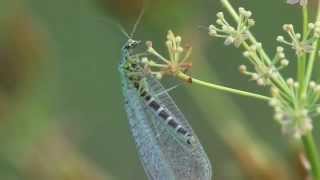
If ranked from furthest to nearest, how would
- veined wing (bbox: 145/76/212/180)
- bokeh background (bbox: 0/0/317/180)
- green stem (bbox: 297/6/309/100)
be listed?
bokeh background (bbox: 0/0/317/180) → veined wing (bbox: 145/76/212/180) → green stem (bbox: 297/6/309/100)

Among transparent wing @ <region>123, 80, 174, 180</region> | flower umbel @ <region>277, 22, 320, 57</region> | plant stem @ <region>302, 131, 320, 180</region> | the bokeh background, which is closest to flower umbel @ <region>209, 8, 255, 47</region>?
flower umbel @ <region>277, 22, 320, 57</region>

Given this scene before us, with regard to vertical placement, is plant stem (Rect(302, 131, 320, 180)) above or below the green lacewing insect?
below

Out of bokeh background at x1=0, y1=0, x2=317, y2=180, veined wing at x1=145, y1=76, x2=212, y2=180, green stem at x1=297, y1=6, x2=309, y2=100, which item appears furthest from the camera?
bokeh background at x1=0, y1=0, x2=317, y2=180

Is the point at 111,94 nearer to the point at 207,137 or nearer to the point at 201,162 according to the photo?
the point at 207,137

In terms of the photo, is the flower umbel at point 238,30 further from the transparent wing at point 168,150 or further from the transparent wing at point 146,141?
the transparent wing at point 146,141

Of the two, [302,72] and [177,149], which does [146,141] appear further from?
[302,72]

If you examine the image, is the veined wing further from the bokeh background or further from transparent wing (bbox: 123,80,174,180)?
the bokeh background

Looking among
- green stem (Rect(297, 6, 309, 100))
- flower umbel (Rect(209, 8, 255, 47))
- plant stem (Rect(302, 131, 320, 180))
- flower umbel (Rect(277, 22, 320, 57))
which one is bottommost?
plant stem (Rect(302, 131, 320, 180))

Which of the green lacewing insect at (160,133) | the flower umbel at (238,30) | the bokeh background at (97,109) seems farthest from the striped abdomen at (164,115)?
the bokeh background at (97,109)

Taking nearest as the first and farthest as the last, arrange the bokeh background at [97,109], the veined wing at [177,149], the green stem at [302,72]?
the green stem at [302,72], the veined wing at [177,149], the bokeh background at [97,109]
